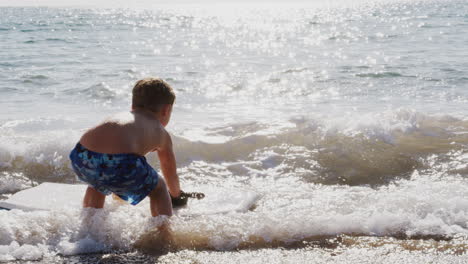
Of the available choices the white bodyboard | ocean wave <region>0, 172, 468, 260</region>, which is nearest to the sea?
ocean wave <region>0, 172, 468, 260</region>

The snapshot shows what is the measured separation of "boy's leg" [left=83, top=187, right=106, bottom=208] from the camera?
3.77m

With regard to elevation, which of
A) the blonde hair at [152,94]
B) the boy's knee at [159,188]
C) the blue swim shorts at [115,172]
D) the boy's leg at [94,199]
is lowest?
the boy's leg at [94,199]

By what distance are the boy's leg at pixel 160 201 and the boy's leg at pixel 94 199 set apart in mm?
386

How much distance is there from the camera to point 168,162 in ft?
12.5

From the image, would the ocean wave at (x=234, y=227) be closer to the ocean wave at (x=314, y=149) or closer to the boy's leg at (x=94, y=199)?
the boy's leg at (x=94, y=199)

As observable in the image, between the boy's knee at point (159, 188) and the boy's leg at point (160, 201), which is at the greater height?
the boy's knee at point (159, 188)

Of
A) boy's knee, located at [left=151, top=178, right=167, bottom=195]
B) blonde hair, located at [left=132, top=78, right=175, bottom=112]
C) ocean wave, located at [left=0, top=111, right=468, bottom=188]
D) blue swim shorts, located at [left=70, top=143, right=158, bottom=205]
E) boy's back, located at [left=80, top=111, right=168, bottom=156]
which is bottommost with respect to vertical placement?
ocean wave, located at [left=0, top=111, right=468, bottom=188]

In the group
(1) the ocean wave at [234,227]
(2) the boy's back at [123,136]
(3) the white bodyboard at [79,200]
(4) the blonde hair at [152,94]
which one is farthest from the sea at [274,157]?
(4) the blonde hair at [152,94]

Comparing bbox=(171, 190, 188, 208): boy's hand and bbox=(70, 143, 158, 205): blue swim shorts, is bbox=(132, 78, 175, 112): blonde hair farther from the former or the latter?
bbox=(171, 190, 188, 208): boy's hand

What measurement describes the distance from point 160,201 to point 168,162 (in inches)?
11.6

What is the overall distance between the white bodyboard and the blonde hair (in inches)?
33.2

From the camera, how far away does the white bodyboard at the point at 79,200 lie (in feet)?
13.1

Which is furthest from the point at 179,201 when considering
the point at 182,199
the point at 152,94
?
the point at 152,94

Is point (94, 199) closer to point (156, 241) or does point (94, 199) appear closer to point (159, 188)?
point (159, 188)
